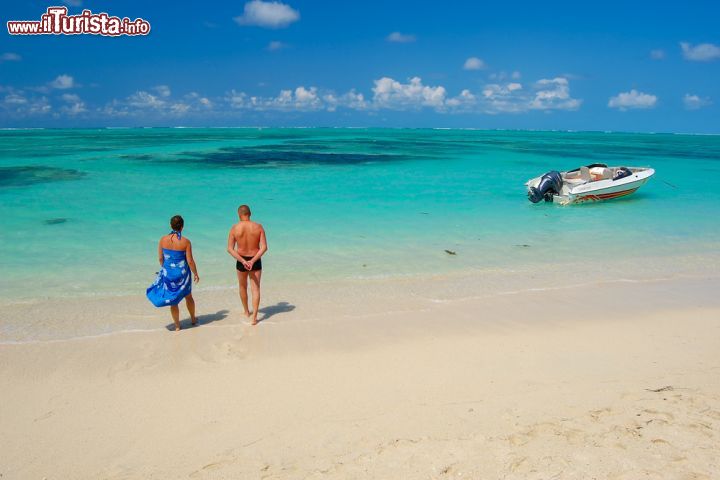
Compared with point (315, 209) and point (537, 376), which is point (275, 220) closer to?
point (315, 209)

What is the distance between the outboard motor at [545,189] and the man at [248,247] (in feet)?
45.0

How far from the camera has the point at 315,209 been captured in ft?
52.0

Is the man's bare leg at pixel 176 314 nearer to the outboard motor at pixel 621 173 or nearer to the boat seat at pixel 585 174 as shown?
the boat seat at pixel 585 174

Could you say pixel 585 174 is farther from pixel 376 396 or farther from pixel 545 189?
pixel 376 396

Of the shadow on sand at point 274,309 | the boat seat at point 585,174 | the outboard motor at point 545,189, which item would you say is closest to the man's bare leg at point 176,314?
the shadow on sand at point 274,309

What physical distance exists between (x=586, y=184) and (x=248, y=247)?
15486 mm

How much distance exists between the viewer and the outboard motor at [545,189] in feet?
58.6

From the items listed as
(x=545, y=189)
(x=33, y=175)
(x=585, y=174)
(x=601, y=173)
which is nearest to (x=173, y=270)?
(x=545, y=189)

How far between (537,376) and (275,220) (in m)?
10.2

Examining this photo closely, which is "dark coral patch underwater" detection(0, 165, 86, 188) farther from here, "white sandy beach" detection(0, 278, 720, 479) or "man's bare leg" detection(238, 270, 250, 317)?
"man's bare leg" detection(238, 270, 250, 317)

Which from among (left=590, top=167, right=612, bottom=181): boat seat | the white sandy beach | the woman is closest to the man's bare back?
the woman

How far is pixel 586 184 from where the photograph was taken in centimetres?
1836

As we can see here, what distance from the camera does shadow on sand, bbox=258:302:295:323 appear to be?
6764 mm

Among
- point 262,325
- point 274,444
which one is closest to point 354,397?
point 274,444
